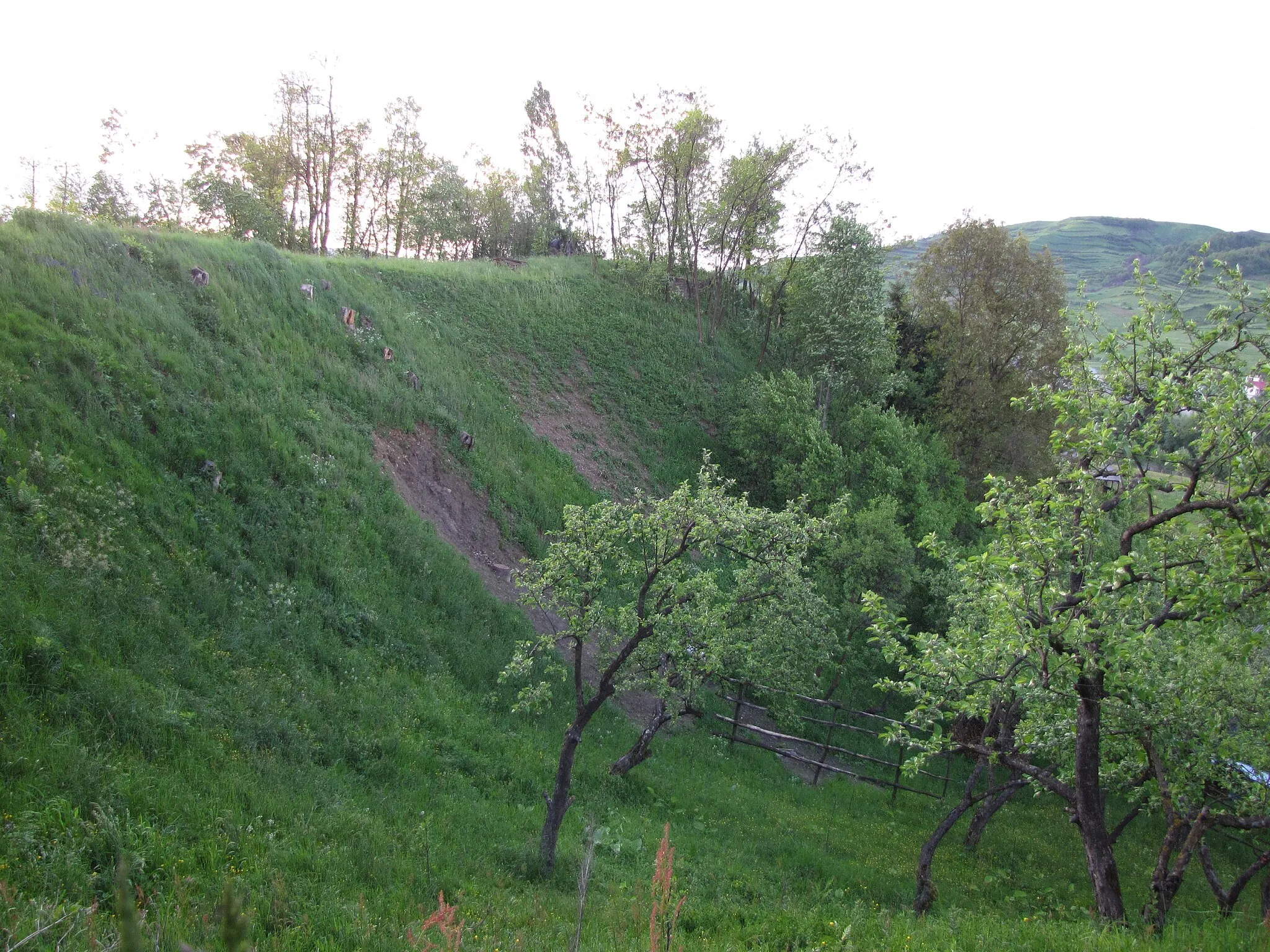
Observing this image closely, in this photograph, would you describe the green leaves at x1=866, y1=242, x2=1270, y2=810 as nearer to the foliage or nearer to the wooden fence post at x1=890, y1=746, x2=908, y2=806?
the wooden fence post at x1=890, y1=746, x2=908, y2=806

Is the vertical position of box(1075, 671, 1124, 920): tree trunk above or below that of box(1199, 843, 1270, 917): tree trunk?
above

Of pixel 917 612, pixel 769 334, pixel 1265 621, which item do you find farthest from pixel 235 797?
pixel 769 334

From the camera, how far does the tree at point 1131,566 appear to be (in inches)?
251

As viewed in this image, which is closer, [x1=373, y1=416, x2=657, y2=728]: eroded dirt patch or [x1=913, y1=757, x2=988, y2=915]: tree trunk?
[x1=913, y1=757, x2=988, y2=915]: tree trunk

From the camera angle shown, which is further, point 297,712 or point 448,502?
point 448,502

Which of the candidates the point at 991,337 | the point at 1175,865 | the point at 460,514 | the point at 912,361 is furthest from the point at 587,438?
the point at 1175,865

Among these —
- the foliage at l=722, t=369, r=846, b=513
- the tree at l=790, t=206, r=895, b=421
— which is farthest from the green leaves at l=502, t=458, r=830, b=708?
the tree at l=790, t=206, r=895, b=421

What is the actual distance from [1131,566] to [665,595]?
605 cm

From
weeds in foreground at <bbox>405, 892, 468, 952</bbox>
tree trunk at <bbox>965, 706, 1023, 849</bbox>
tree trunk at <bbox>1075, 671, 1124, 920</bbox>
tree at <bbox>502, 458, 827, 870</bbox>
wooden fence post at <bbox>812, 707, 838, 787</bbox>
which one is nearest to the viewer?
weeds in foreground at <bbox>405, 892, 468, 952</bbox>

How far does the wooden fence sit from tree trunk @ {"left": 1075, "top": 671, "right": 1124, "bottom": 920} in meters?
9.57

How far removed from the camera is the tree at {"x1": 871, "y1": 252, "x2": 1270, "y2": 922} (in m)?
6.36

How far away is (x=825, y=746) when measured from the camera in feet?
57.6

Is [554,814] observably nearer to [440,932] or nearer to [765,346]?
[440,932]

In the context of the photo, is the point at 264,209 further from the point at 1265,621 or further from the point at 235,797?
the point at 1265,621
